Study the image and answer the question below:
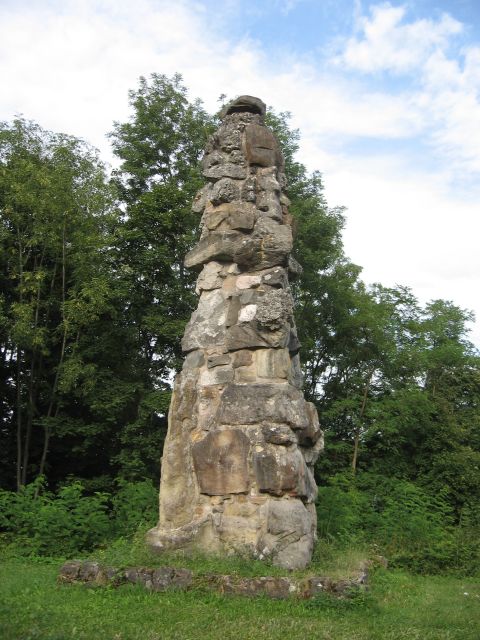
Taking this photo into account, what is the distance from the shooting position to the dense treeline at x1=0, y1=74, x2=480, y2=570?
15.2 meters

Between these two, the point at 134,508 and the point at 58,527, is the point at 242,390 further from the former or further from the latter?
the point at 134,508

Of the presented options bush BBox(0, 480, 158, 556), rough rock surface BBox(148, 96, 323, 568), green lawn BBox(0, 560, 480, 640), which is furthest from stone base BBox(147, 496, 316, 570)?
bush BBox(0, 480, 158, 556)

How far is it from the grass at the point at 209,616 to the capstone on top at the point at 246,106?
19.0ft

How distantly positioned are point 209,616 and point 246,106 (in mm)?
6430

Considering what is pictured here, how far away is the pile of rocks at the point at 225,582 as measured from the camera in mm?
5836

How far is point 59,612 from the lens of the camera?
208 inches

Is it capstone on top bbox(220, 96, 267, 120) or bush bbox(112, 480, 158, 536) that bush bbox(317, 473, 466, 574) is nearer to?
bush bbox(112, 480, 158, 536)

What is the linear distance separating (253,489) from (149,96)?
14.3 metres

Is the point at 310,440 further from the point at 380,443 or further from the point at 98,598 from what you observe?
the point at 380,443

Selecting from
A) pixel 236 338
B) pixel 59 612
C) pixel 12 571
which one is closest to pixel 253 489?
pixel 236 338

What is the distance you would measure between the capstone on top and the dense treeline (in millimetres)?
6952

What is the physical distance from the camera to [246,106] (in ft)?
29.1

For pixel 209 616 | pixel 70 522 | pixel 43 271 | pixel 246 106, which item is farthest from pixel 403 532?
pixel 43 271

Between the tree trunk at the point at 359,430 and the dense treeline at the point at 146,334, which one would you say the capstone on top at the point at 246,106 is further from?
the tree trunk at the point at 359,430
